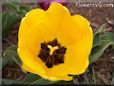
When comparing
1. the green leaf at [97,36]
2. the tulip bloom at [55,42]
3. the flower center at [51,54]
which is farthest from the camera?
the green leaf at [97,36]

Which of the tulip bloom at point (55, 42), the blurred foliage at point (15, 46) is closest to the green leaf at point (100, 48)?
the blurred foliage at point (15, 46)

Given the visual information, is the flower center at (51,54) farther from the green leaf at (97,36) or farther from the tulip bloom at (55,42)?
the green leaf at (97,36)

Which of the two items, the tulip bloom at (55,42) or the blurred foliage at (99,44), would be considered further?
the blurred foliage at (99,44)

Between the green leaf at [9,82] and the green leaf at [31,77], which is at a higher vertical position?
the green leaf at [31,77]

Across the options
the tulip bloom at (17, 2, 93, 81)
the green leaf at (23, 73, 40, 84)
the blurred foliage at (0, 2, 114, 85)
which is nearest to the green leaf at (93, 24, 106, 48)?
the blurred foliage at (0, 2, 114, 85)

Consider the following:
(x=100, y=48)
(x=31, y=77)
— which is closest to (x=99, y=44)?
(x=100, y=48)

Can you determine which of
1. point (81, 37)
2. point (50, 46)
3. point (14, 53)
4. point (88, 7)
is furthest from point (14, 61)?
point (88, 7)

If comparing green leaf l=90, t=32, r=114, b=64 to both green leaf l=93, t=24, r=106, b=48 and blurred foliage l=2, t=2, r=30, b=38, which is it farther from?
blurred foliage l=2, t=2, r=30, b=38
